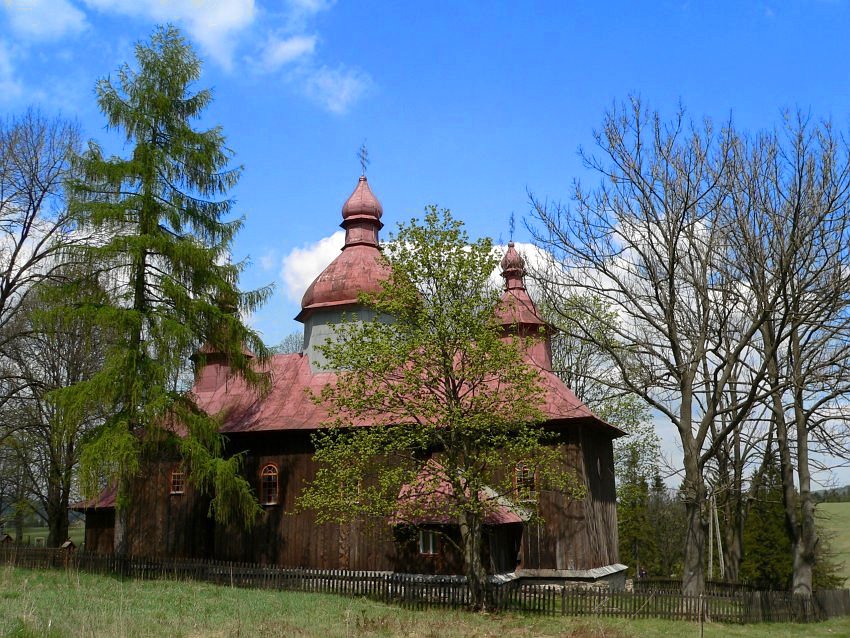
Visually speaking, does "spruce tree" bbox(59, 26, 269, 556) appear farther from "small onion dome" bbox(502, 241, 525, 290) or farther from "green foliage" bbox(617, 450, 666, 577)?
"green foliage" bbox(617, 450, 666, 577)

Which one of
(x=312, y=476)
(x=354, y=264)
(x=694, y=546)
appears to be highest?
(x=354, y=264)

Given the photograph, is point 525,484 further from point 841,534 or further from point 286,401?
point 841,534

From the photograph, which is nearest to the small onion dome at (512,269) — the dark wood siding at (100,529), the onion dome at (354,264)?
the onion dome at (354,264)

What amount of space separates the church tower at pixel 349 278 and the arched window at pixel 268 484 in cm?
374

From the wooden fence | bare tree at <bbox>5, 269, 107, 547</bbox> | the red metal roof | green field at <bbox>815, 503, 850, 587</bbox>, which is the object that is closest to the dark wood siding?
bare tree at <bbox>5, 269, 107, 547</bbox>

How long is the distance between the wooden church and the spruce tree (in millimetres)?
2985

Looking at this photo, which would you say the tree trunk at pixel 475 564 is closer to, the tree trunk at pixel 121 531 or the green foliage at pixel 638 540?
the tree trunk at pixel 121 531

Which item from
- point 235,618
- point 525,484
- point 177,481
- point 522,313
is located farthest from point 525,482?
point 177,481

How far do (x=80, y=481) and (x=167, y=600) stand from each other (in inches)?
144

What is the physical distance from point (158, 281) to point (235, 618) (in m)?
9.52

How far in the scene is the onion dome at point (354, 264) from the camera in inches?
1007

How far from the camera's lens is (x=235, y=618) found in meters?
14.0

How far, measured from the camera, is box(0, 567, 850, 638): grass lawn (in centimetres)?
1224

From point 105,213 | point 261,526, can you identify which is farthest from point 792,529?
point 105,213
